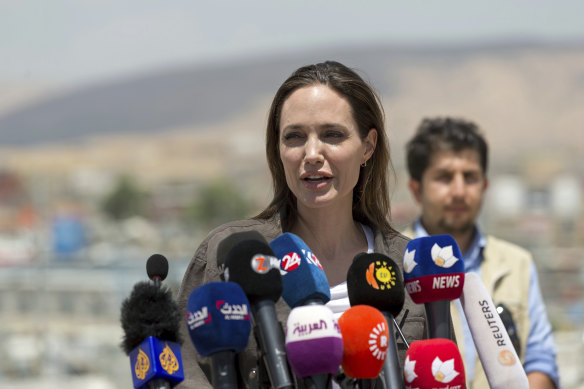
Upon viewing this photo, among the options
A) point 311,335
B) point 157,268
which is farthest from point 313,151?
point 311,335

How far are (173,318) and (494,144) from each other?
14600 cm

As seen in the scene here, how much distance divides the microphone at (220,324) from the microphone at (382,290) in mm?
277

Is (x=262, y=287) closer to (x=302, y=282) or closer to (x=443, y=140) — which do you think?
(x=302, y=282)

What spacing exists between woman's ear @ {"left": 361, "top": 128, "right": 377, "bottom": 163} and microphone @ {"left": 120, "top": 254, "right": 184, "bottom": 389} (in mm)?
861

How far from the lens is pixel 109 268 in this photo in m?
45.0

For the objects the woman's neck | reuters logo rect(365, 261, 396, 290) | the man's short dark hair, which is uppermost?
the man's short dark hair

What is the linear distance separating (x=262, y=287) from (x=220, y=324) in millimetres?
120

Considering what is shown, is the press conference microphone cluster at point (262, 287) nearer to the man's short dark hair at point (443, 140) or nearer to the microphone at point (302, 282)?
the microphone at point (302, 282)

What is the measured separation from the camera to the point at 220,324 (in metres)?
1.88

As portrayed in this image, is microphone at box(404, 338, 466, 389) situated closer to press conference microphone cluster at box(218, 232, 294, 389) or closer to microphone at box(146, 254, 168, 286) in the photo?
press conference microphone cluster at box(218, 232, 294, 389)

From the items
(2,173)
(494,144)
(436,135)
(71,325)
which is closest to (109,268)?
(71,325)

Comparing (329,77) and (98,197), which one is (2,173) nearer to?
(98,197)

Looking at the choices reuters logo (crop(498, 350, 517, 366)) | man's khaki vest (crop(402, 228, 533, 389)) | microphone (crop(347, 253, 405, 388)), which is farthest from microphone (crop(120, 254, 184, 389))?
man's khaki vest (crop(402, 228, 533, 389))

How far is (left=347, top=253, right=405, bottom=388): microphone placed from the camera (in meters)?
2.07
